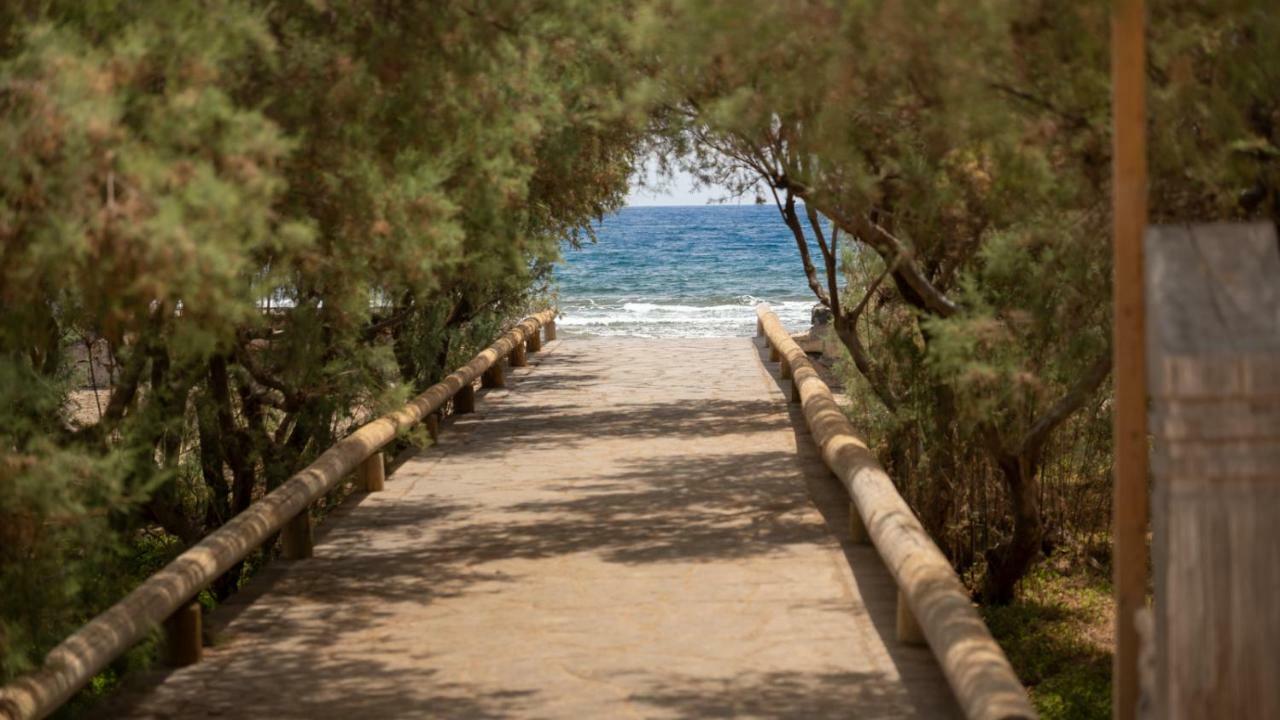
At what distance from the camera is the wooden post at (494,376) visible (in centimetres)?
1892

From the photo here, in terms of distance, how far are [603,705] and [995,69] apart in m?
2.86

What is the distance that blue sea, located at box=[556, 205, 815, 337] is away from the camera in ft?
143

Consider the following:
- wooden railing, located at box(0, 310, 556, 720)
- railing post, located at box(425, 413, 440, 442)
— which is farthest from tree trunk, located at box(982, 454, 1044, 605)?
railing post, located at box(425, 413, 440, 442)

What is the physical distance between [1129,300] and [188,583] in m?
4.39

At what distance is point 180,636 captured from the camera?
7371 millimetres

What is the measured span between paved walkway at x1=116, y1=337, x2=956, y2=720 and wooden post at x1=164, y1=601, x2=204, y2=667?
92 millimetres

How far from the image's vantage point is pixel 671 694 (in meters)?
6.76

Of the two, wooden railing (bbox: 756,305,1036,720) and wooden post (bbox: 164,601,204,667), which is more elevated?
wooden railing (bbox: 756,305,1036,720)

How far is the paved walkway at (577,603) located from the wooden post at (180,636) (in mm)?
92

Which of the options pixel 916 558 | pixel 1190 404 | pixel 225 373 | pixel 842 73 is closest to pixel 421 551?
pixel 225 373

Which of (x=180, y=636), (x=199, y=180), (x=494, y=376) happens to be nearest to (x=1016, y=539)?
(x=180, y=636)

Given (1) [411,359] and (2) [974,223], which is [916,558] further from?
(1) [411,359]

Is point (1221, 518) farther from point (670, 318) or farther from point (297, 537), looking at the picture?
point (670, 318)

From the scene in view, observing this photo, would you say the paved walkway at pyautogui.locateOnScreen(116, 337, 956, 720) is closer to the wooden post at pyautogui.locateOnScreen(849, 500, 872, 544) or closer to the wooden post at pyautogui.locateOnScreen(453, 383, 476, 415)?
the wooden post at pyautogui.locateOnScreen(849, 500, 872, 544)
